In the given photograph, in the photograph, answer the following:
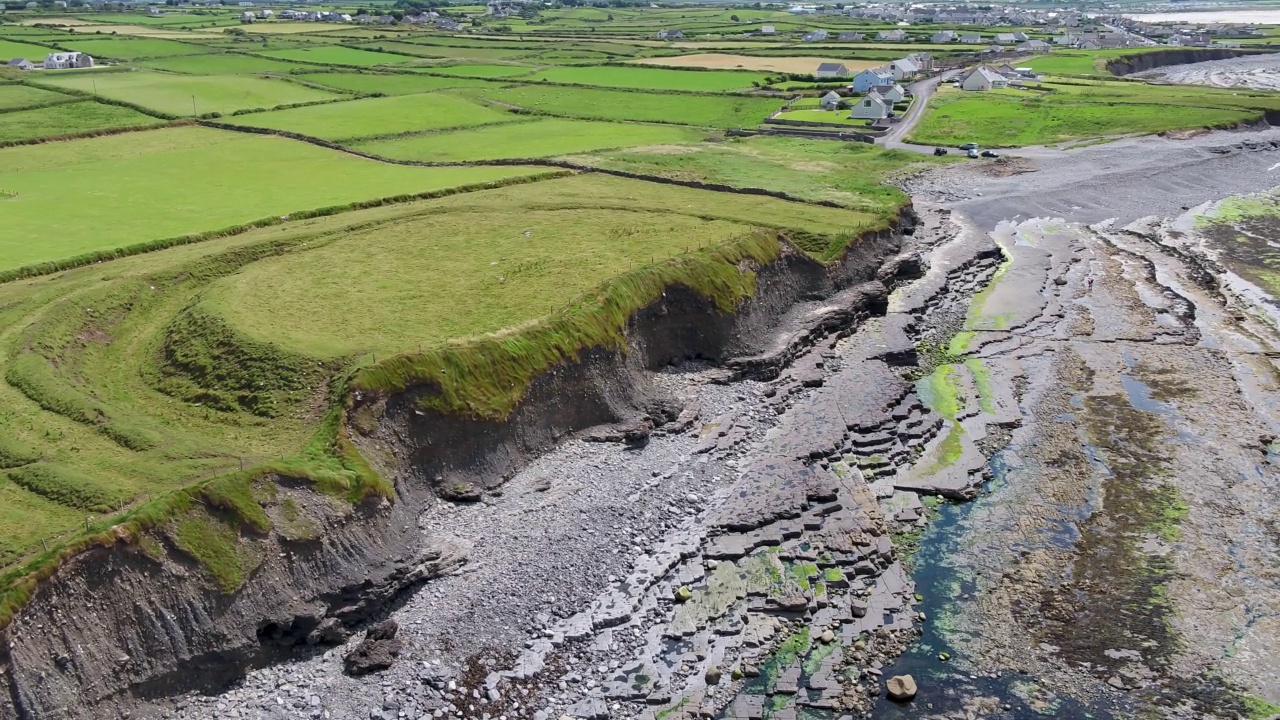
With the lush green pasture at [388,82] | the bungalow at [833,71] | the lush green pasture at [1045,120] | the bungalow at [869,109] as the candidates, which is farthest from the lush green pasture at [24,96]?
the bungalow at [833,71]

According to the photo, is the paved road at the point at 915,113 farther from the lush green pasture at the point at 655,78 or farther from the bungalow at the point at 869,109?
the lush green pasture at the point at 655,78

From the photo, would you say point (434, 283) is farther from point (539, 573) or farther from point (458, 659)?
point (458, 659)

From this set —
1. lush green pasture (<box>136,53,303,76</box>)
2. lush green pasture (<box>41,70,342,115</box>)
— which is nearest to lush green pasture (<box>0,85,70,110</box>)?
lush green pasture (<box>41,70,342,115</box>)

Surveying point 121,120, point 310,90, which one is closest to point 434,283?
point 121,120

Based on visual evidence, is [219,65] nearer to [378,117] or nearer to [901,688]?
[378,117]

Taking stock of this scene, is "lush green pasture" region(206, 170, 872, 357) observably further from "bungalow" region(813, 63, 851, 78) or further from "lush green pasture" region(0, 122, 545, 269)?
"bungalow" region(813, 63, 851, 78)

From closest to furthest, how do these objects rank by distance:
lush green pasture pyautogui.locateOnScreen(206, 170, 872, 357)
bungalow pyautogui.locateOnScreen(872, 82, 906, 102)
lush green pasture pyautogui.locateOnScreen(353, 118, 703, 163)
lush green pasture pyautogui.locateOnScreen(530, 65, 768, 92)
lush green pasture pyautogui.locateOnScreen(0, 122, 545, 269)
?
lush green pasture pyautogui.locateOnScreen(206, 170, 872, 357) → lush green pasture pyautogui.locateOnScreen(0, 122, 545, 269) → lush green pasture pyautogui.locateOnScreen(353, 118, 703, 163) → bungalow pyautogui.locateOnScreen(872, 82, 906, 102) → lush green pasture pyautogui.locateOnScreen(530, 65, 768, 92)
